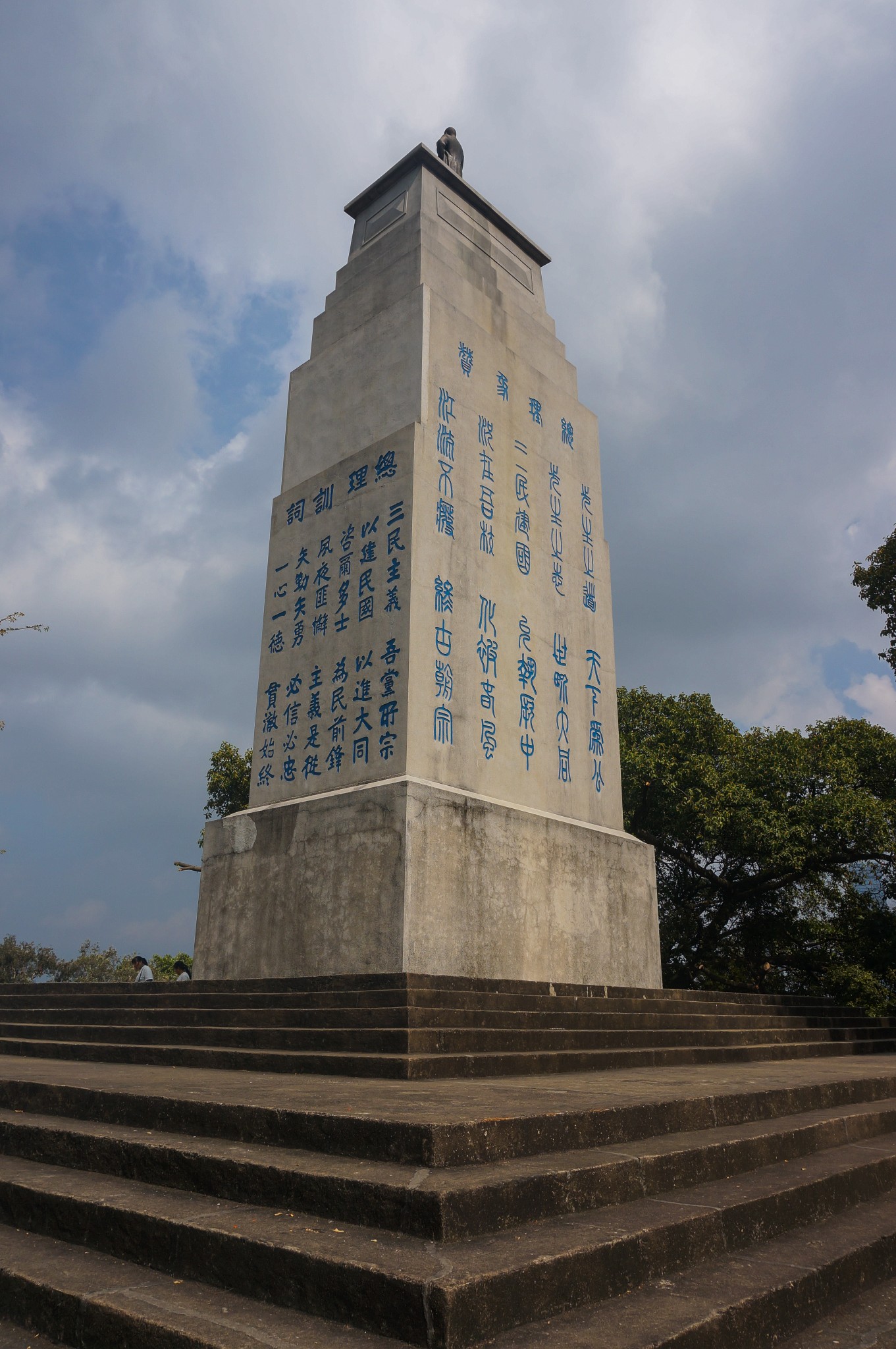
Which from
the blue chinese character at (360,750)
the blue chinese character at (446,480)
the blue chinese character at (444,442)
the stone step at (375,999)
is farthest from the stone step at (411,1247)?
the blue chinese character at (444,442)

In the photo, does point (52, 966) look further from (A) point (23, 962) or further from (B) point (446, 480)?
(B) point (446, 480)

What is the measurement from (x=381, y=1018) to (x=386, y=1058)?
2.53ft

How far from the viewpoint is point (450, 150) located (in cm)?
1269

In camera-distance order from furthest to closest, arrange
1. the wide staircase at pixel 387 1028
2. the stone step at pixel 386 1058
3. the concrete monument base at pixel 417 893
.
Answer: the concrete monument base at pixel 417 893 → the wide staircase at pixel 387 1028 → the stone step at pixel 386 1058

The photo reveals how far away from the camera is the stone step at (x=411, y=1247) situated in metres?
2.12

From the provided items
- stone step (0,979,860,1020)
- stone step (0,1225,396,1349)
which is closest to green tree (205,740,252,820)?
stone step (0,979,860,1020)

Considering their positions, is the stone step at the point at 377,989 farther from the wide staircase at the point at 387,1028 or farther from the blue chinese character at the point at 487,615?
the blue chinese character at the point at 487,615

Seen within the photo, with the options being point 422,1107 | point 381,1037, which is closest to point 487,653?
point 381,1037

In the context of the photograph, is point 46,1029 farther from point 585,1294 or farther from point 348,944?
point 585,1294

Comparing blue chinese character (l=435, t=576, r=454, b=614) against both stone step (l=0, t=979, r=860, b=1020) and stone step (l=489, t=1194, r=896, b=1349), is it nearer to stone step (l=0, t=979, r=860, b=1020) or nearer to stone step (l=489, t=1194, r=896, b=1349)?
stone step (l=0, t=979, r=860, b=1020)

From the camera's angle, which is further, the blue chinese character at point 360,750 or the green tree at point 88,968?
the green tree at point 88,968

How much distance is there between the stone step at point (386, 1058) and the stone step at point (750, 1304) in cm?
218

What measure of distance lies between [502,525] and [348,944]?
5133 mm

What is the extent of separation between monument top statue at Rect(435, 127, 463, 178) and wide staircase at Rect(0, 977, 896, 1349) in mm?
12138
